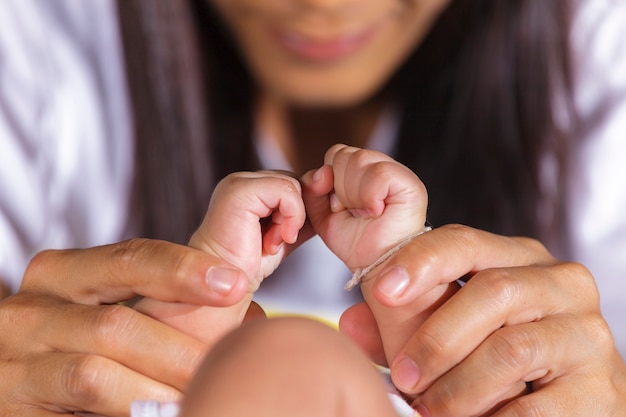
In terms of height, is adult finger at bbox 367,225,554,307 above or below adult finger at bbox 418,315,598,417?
above

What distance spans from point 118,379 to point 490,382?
10.1 inches

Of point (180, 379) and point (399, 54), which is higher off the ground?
point (399, 54)

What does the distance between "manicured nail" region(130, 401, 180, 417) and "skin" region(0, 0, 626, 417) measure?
5 centimetres

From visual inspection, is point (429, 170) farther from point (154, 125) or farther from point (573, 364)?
point (573, 364)

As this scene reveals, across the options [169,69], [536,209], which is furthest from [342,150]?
[536,209]

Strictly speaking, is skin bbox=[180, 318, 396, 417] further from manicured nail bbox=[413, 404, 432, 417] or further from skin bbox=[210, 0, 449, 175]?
skin bbox=[210, 0, 449, 175]

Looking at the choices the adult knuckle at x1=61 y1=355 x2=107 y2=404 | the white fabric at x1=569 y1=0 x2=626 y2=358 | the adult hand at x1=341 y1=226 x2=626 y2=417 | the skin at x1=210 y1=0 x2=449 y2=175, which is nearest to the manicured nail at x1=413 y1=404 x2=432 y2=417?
the adult hand at x1=341 y1=226 x2=626 y2=417

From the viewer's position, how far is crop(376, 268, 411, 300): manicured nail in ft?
1.66

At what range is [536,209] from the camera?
3.56 feet

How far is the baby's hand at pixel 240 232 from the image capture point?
20.8 inches

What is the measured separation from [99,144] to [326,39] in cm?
38

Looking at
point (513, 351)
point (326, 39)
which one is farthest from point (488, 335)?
point (326, 39)

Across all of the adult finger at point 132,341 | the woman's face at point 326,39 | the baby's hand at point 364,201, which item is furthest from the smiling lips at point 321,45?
the adult finger at point 132,341

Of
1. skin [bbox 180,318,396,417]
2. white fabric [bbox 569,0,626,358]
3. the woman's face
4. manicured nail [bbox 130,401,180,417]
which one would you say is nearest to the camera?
skin [bbox 180,318,396,417]
